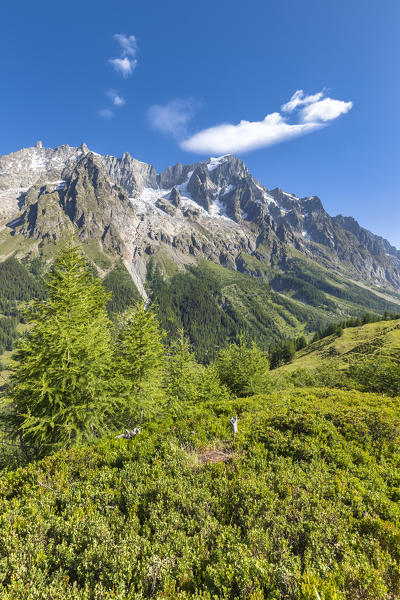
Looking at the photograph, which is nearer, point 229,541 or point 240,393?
point 229,541

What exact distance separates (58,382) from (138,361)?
17.7ft

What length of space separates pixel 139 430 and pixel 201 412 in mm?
3822

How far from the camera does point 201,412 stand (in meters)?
13.1

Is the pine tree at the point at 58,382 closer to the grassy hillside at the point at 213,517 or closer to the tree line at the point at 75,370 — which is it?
the tree line at the point at 75,370

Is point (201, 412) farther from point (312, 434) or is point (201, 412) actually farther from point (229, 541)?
point (229, 541)

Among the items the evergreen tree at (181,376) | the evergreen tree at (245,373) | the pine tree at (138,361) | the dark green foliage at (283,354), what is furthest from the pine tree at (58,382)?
the dark green foliage at (283,354)

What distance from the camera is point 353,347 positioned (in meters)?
86.8

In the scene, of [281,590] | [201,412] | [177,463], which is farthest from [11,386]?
[281,590]

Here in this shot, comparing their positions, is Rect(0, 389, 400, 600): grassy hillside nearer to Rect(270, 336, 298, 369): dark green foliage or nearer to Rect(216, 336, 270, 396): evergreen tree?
Rect(216, 336, 270, 396): evergreen tree

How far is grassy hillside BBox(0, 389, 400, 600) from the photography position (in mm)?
3979

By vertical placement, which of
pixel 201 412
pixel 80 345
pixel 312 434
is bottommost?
pixel 201 412

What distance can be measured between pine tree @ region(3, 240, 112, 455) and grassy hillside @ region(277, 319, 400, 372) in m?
66.5

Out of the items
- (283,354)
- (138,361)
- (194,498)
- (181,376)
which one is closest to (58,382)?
(138,361)

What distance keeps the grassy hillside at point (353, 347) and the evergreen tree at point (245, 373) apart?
42.3 metres
